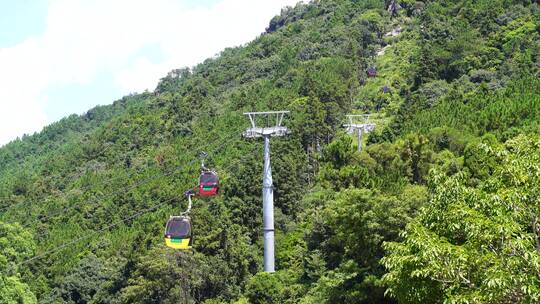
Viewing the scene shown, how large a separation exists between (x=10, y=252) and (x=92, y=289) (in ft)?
35.3

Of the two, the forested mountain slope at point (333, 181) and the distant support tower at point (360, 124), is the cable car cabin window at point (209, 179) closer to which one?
the forested mountain slope at point (333, 181)

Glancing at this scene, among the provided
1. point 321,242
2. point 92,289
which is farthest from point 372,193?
point 92,289

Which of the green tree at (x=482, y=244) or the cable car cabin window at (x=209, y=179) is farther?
the cable car cabin window at (x=209, y=179)

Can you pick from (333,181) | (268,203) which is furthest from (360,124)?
(268,203)

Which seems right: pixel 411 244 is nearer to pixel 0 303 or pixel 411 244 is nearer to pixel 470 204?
pixel 470 204

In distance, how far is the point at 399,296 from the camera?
14.3m

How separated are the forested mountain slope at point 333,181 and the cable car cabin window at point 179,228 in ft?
17.6

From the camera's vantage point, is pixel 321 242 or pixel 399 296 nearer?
pixel 399 296

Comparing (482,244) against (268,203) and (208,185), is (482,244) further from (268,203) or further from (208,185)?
(268,203)

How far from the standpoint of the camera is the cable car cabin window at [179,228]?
25406mm

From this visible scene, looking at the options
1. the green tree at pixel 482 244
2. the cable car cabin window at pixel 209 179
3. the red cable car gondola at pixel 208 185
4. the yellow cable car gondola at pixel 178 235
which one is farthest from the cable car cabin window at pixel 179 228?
the green tree at pixel 482 244

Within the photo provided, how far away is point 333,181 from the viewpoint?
39156 mm

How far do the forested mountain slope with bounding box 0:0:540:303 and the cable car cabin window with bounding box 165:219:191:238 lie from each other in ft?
17.6

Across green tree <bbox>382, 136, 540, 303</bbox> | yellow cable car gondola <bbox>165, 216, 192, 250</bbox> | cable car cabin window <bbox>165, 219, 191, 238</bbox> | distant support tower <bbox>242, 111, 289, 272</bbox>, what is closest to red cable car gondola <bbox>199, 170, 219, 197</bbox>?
cable car cabin window <bbox>165, 219, 191, 238</bbox>
